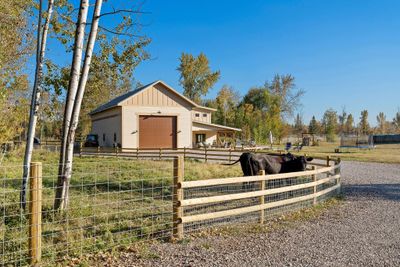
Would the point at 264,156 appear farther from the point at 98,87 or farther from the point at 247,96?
the point at 247,96

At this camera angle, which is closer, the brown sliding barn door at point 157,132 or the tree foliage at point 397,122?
the brown sliding barn door at point 157,132

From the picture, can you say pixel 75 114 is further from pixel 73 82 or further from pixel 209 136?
pixel 209 136

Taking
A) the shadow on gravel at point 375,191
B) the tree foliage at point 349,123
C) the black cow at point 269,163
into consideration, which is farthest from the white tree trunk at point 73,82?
the tree foliage at point 349,123

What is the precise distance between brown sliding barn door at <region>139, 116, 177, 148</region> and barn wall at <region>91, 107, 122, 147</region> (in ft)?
6.10

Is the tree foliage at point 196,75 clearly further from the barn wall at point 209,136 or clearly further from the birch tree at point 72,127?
the birch tree at point 72,127

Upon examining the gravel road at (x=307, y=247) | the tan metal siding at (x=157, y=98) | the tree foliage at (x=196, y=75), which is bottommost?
the gravel road at (x=307, y=247)

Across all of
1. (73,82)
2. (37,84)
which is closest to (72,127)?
(73,82)

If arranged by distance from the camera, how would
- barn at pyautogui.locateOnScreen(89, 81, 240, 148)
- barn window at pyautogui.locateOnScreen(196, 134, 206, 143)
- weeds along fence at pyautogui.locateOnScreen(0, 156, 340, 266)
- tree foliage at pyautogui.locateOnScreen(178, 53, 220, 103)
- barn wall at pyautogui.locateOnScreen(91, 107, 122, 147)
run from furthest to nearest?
tree foliage at pyautogui.locateOnScreen(178, 53, 220, 103) < barn window at pyautogui.locateOnScreen(196, 134, 206, 143) < barn wall at pyautogui.locateOnScreen(91, 107, 122, 147) < barn at pyautogui.locateOnScreen(89, 81, 240, 148) < weeds along fence at pyautogui.locateOnScreen(0, 156, 340, 266)

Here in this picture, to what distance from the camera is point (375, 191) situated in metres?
12.1

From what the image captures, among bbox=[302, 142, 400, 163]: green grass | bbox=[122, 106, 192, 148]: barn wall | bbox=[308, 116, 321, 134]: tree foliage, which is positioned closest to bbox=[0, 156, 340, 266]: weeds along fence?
bbox=[122, 106, 192, 148]: barn wall

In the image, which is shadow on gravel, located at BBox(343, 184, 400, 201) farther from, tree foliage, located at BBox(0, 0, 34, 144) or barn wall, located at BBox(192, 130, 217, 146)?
barn wall, located at BBox(192, 130, 217, 146)

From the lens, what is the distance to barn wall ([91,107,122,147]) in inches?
1159

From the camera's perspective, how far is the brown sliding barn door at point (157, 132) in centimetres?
2931

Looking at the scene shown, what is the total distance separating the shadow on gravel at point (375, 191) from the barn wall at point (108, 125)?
20.0 metres
